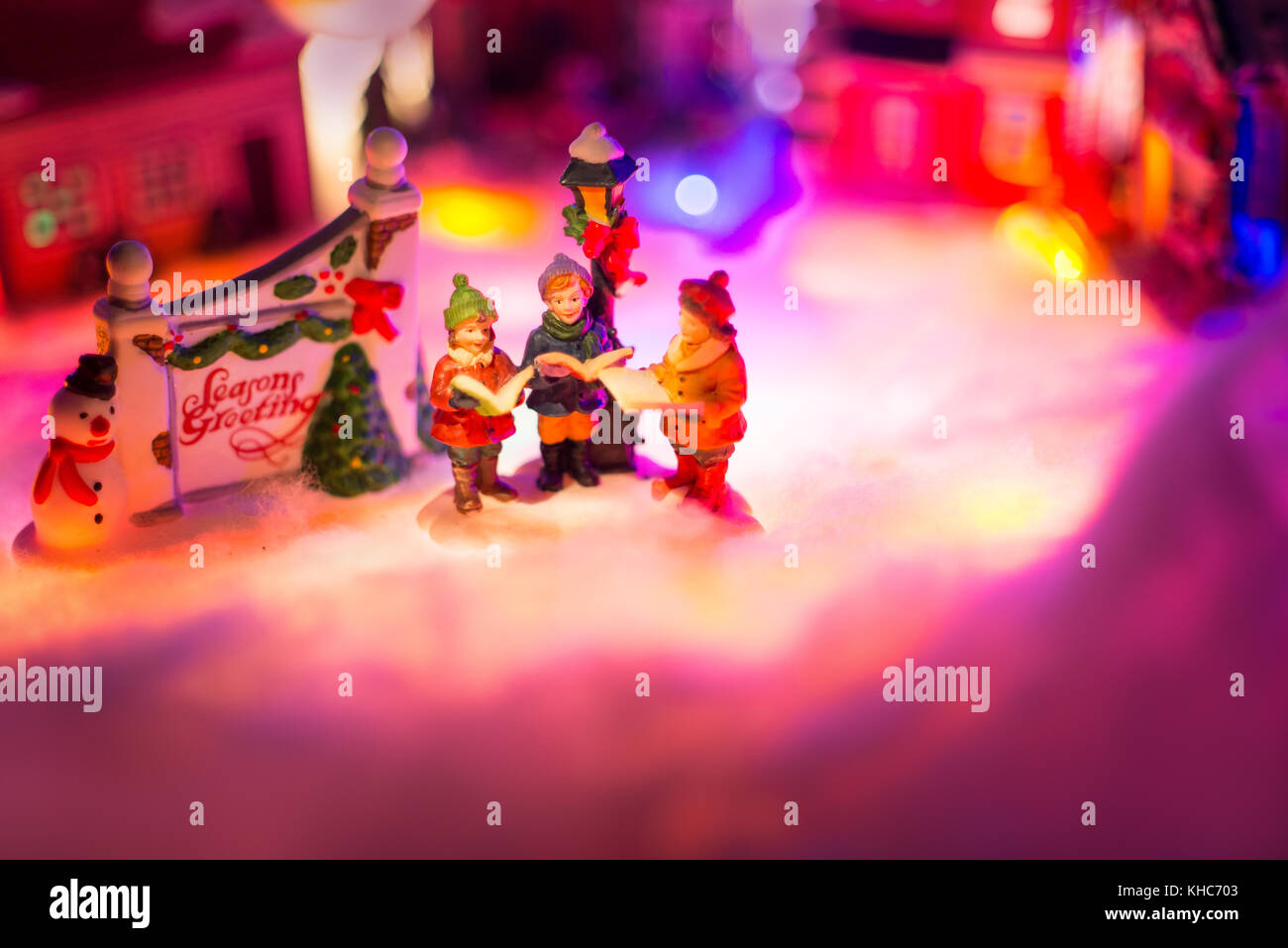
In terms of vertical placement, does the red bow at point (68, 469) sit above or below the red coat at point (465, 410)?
below

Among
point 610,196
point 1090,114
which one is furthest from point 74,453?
point 1090,114

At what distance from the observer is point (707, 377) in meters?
6.66

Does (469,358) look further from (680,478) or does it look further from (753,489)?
(753,489)

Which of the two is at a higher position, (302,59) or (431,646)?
(302,59)

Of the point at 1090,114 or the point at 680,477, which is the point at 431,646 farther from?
the point at 1090,114

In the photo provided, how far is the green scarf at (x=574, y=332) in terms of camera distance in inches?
267

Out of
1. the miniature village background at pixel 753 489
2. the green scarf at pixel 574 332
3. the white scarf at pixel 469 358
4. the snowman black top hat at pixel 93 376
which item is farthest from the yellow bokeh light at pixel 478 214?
the snowman black top hat at pixel 93 376

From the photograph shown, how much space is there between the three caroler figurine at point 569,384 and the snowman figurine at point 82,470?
4.60 feet

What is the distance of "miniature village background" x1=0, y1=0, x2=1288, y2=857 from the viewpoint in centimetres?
589

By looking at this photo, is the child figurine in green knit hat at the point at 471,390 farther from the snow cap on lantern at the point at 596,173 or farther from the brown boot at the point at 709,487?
the brown boot at the point at 709,487

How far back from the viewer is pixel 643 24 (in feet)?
35.9

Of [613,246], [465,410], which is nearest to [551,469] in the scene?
[465,410]

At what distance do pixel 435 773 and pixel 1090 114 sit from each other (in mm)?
6422

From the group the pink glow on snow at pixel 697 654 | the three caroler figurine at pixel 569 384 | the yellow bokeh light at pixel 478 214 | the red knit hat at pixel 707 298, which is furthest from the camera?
the yellow bokeh light at pixel 478 214
